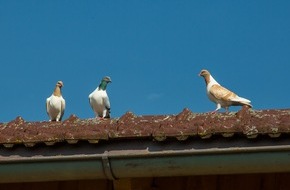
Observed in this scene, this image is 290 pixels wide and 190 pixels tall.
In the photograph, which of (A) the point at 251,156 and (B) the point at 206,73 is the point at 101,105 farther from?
(A) the point at 251,156

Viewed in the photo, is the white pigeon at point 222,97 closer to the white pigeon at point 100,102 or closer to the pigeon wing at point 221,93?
the pigeon wing at point 221,93

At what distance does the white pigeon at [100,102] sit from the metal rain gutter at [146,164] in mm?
2561

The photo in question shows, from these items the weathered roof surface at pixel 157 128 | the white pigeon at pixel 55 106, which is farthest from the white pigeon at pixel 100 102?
the weathered roof surface at pixel 157 128

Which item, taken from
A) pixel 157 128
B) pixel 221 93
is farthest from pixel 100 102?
pixel 157 128

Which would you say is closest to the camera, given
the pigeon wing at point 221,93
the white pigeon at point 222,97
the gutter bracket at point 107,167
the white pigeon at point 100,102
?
the gutter bracket at point 107,167

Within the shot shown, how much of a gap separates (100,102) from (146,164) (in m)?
2.96

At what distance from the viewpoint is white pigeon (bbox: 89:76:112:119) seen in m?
7.53

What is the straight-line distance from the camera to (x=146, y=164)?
475cm

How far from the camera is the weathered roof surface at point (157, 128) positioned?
4.66m

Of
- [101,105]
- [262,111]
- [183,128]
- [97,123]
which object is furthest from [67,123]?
[101,105]

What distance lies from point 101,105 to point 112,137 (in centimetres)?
276

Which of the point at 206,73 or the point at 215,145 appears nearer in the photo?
the point at 215,145

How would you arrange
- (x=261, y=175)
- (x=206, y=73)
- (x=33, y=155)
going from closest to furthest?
1. (x=33, y=155)
2. (x=261, y=175)
3. (x=206, y=73)

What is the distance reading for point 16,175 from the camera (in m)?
4.95
